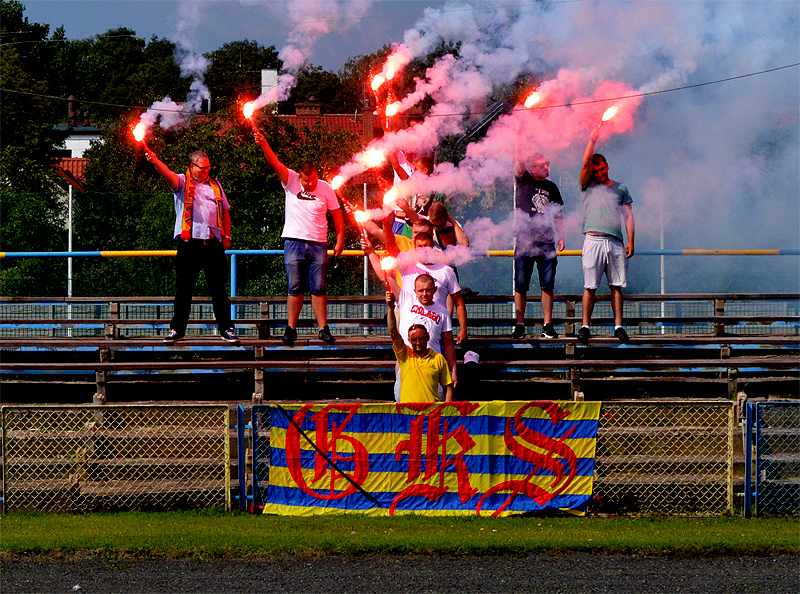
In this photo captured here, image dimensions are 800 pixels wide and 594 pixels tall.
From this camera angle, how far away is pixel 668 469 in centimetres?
891

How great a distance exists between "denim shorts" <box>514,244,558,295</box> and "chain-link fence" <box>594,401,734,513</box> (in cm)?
223

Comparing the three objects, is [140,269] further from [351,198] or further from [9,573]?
[9,573]

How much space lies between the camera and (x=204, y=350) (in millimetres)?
11875

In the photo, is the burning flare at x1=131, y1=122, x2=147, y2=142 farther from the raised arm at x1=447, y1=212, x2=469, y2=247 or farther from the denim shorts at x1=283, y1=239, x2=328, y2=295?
the raised arm at x1=447, y1=212, x2=469, y2=247

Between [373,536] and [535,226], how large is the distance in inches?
175

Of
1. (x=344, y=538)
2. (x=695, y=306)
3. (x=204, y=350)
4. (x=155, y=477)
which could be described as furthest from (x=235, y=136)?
(x=344, y=538)

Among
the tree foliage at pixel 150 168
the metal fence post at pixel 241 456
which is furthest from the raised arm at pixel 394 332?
the tree foliage at pixel 150 168

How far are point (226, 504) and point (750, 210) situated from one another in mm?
13462

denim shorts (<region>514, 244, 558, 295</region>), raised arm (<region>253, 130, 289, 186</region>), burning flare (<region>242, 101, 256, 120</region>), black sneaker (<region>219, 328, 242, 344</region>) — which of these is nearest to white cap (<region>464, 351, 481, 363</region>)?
denim shorts (<region>514, 244, 558, 295</region>)

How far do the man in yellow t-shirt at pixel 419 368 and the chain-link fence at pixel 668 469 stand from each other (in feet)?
5.22

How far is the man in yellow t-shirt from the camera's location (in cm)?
866

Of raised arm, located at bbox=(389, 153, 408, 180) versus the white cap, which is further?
raised arm, located at bbox=(389, 153, 408, 180)

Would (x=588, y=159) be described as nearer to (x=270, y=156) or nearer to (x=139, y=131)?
(x=270, y=156)

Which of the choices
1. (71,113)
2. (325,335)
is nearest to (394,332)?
(325,335)
